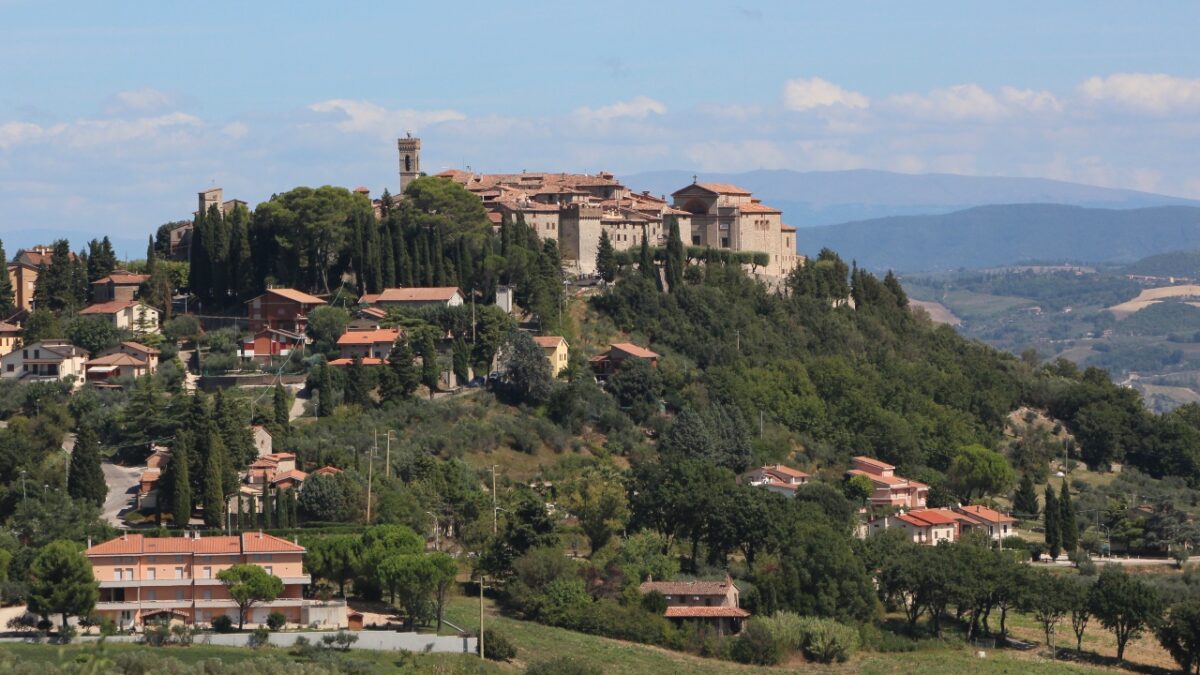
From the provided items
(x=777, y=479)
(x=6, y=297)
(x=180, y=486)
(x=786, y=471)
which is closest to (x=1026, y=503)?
(x=786, y=471)

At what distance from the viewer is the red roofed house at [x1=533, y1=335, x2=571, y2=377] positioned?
7719 centimetres

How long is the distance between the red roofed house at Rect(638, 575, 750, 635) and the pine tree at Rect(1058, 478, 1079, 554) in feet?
59.3

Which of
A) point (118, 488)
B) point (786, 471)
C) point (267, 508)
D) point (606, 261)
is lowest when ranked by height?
point (786, 471)

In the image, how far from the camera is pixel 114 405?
69.3 m

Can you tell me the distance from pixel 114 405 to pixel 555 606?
880 inches

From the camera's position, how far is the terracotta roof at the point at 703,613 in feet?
182

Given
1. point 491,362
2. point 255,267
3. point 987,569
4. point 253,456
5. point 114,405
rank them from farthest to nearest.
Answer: point 255,267 < point 491,362 < point 114,405 < point 253,456 < point 987,569

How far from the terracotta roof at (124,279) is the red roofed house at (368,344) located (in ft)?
38.5

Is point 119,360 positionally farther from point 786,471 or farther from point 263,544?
point 786,471

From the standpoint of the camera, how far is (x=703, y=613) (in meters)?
55.6

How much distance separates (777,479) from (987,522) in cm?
800

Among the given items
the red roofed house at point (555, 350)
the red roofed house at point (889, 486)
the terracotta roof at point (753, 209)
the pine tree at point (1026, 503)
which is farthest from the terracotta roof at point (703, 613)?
the terracotta roof at point (753, 209)

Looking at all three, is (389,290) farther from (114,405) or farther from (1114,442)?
(1114,442)

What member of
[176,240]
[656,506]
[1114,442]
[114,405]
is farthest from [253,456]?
[1114,442]
